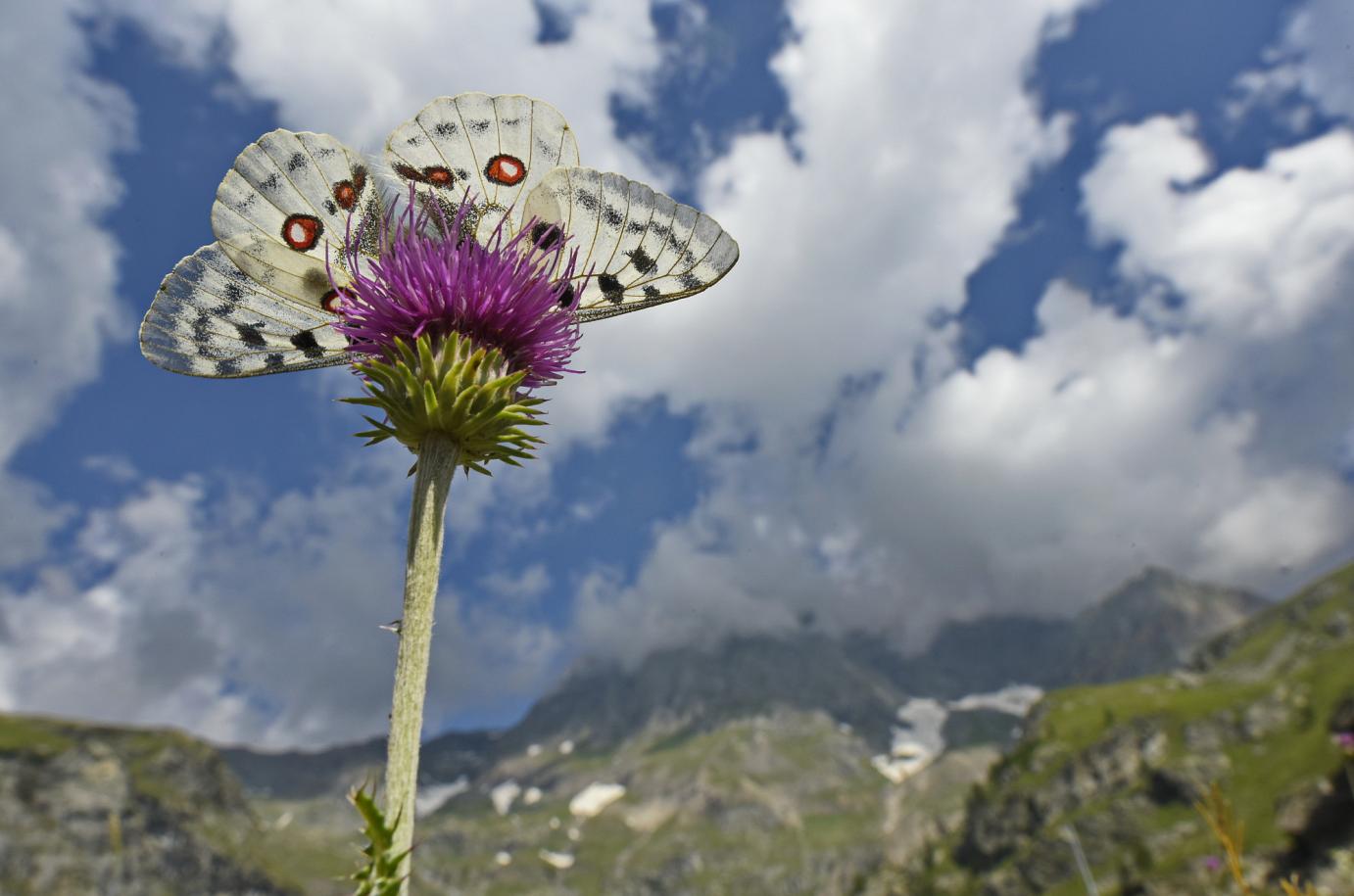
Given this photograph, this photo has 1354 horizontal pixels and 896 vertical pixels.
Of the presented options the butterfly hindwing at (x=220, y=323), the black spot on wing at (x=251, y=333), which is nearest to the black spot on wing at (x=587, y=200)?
the butterfly hindwing at (x=220, y=323)

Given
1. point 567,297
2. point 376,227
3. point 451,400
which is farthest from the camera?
point 567,297

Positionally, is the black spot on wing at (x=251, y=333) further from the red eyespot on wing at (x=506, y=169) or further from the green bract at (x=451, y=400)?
the red eyespot on wing at (x=506, y=169)

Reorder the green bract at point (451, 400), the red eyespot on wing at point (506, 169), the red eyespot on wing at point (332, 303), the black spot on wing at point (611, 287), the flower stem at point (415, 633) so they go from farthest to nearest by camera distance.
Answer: the red eyespot on wing at point (506, 169) → the black spot on wing at point (611, 287) → the red eyespot on wing at point (332, 303) → the green bract at point (451, 400) → the flower stem at point (415, 633)

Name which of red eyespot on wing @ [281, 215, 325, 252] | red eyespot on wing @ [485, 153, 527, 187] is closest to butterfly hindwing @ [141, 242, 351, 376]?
red eyespot on wing @ [281, 215, 325, 252]

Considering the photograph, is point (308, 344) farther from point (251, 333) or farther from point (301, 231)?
point (301, 231)

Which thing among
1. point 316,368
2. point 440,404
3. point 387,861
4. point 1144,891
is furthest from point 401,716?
point 1144,891

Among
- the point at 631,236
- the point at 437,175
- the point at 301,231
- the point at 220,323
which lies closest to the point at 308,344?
the point at 220,323

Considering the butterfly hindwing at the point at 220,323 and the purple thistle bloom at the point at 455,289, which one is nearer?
the butterfly hindwing at the point at 220,323
